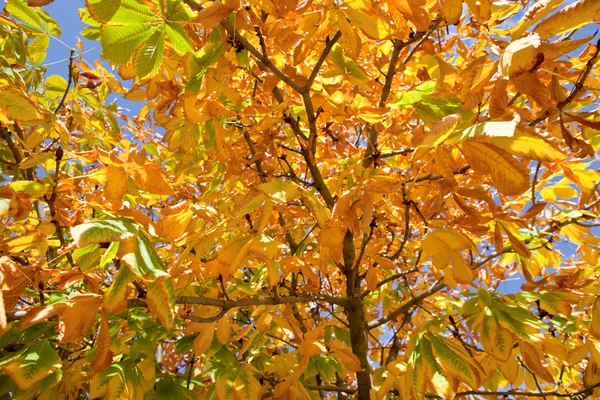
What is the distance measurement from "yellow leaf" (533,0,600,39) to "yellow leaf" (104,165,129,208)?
1115mm

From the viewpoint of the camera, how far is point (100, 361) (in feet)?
3.54

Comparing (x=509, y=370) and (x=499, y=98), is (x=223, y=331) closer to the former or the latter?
(x=509, y=370)

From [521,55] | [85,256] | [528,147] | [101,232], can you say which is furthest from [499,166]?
[85,256]


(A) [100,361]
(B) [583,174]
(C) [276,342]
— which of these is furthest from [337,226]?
(C) [276,342]

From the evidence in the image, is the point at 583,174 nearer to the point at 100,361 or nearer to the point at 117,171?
A: the point at 117,171

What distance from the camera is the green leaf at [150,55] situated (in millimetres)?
1107

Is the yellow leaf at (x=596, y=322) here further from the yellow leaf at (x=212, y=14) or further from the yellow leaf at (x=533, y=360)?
the yellow leaf at (x=212, y=14)

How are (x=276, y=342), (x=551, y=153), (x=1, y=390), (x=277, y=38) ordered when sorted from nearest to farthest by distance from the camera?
1. (x=551, y=153)
2. (x=277, y=38)
3. (x=1, y=390)
4. (x=276, y=342)

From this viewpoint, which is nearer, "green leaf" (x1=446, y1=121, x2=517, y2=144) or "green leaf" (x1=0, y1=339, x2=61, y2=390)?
"green leaf" (x1=446, y1=121, x2=517, y2=144)

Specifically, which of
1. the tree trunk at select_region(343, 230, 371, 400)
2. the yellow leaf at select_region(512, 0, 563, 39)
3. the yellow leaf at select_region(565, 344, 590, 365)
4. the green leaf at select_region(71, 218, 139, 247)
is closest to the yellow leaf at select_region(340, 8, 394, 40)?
the yellow leaf at select_region(512, 0, 563, 39)

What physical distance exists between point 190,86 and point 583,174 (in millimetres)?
1574

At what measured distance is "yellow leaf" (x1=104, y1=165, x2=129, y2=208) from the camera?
116 cm

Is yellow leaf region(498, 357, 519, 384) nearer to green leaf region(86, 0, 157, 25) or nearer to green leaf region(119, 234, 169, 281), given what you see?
green leaf region(119, 234, 169, 281)

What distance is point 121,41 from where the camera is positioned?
3.46 feet
